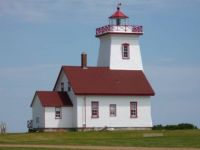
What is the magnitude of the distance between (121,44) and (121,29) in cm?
138

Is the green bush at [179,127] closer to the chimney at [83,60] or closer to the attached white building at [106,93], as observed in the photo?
the attached white building at [106,93]

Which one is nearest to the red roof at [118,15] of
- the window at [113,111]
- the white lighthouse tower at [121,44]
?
the white lighthouse tower at [121,44]

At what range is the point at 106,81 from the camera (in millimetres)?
69938

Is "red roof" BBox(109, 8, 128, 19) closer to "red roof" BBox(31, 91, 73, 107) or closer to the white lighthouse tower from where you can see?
the white lighthouse tower

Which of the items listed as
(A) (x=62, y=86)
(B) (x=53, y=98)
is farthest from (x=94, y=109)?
(A) (x=62, y=86)

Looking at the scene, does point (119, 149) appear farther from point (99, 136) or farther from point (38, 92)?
point (38, 92)

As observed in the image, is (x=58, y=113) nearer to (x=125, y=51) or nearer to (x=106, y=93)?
(x=106, y=93)

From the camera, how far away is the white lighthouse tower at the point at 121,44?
72000 millimetres

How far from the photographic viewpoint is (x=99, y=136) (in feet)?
195

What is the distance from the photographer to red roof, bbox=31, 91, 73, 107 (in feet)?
223

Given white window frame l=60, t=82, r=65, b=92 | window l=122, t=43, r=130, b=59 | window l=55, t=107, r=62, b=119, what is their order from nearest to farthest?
window l=55, t=107, r=62, b=119
white window frame l=60, t=82, r=65, b=92
window l=122, t=43, r=130, b=59

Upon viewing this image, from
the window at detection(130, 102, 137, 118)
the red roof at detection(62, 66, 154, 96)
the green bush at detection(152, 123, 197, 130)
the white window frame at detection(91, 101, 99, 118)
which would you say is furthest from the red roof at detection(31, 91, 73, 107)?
the green bush at detection(152, 123, 197, 130)

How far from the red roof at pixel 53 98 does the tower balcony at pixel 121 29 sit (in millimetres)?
7021

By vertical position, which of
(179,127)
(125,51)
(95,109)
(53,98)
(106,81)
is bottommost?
(179,127)
